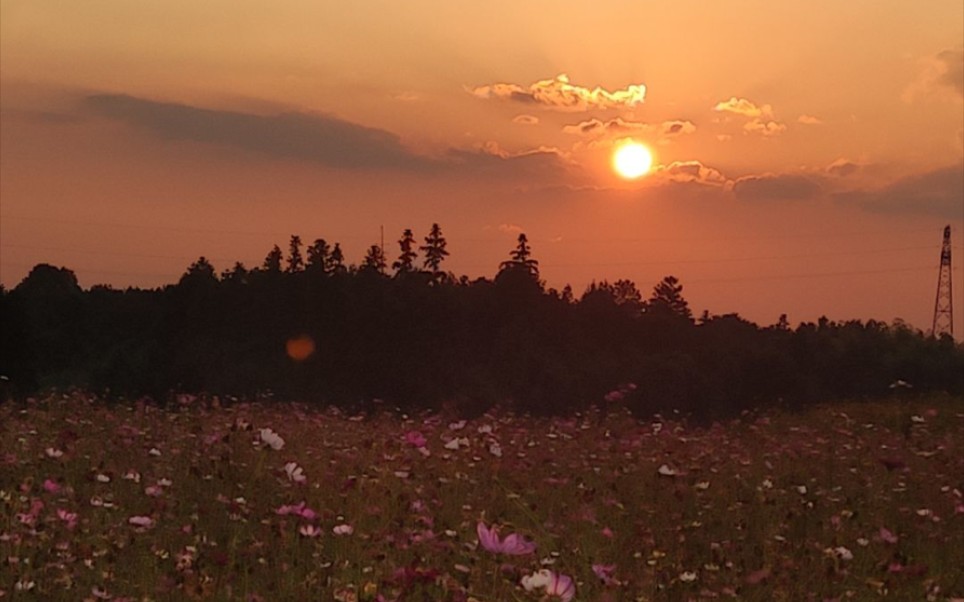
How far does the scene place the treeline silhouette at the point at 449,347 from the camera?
120ft

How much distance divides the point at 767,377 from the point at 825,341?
316cm

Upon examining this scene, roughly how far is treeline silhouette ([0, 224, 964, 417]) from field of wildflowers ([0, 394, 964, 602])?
19.3 m

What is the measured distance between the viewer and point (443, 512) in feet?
24.5

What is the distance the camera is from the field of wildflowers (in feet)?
18.2

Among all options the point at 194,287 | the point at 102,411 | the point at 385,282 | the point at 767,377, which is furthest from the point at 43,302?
the point at 102,411

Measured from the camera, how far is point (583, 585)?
5809mm

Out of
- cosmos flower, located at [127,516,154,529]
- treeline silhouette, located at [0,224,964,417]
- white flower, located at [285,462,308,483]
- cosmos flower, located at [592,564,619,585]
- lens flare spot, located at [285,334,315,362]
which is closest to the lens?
cosmos flower, located at [592,564,619,585]

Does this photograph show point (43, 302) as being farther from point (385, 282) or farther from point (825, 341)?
point (825, 341)

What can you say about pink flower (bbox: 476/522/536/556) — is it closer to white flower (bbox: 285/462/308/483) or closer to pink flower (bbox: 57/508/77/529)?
white flower (bbox: 285/462/308/483)

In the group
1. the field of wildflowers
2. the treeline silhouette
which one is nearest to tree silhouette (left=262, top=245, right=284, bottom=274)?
the treeline silhouette

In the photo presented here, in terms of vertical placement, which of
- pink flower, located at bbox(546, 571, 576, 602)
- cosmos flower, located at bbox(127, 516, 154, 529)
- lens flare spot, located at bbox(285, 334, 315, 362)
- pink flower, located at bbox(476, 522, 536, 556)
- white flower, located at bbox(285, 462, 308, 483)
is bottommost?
lens flare spot, located at bbox(285, 334, 315, 362)

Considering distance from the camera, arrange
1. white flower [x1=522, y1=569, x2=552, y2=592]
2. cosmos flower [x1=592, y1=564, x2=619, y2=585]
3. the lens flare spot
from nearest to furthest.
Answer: white flower [x1=522, y1=569, x2=552, y2=592] < cosmos flower [x1=592, y1=564, x2=619, y2=585] < the lens flare spot

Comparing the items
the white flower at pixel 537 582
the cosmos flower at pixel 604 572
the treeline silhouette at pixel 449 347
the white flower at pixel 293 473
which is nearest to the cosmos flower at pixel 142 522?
the white flower at pixel 293 473

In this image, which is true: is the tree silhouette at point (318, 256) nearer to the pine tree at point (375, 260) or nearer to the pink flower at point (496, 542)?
the pine tree at point (375, 260)
